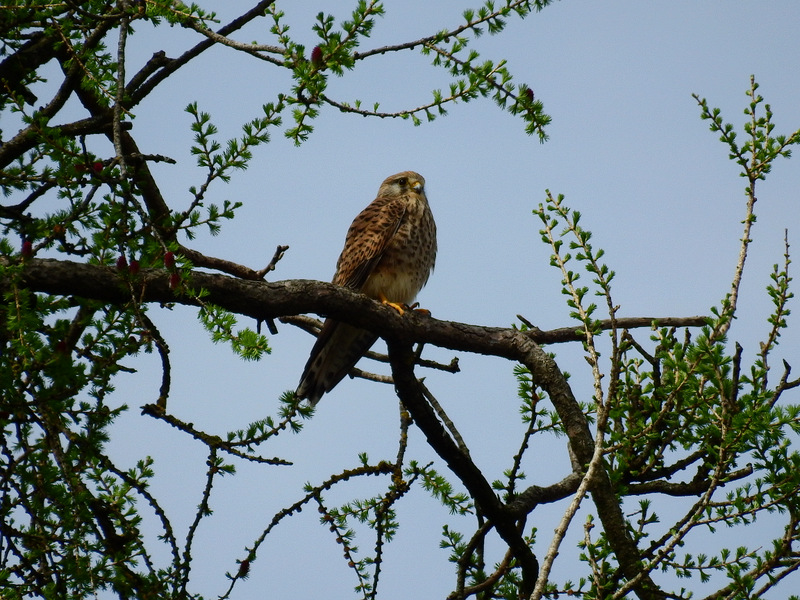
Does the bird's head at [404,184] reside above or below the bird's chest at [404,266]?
above

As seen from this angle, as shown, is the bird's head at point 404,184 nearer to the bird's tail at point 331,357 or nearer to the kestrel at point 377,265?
the kestrel at point 377,265

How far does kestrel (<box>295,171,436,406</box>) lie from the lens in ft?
14.9

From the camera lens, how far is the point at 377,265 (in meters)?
5.20

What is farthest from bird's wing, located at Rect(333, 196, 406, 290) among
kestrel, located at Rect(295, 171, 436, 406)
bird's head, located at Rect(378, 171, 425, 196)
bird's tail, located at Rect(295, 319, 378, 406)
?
bird's tail, located at Rect(295, 319, 378, 406)

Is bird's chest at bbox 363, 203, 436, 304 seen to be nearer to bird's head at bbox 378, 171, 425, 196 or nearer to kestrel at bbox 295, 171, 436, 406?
kestrel at bbox 295, 171, 436, 406

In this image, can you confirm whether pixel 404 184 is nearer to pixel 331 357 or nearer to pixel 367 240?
pixel 367 240

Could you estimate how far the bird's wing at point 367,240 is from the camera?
5102mm

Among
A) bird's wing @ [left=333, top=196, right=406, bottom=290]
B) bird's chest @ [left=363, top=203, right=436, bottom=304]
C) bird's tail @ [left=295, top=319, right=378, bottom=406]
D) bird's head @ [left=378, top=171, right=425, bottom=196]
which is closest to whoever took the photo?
bird's tail @ [left=295, top=319, right=378, bottom=406]

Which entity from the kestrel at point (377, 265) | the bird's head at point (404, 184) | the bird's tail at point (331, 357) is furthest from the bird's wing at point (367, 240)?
the bird's tail at point (331, 357)

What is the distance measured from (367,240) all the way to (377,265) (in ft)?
0.54

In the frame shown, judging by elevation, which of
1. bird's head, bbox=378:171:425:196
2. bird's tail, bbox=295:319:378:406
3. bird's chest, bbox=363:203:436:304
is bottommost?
bird's tail, bbox=295:319:378:406

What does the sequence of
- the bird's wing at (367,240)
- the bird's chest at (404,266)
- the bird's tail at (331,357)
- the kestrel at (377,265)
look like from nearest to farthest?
the bird's tail at (331,357), the kestrel at (377,265), the bird's wing at (367,240), the bird's chest at (404,266)

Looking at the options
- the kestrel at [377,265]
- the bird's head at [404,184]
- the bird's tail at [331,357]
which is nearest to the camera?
the bird's tail at [331,357]

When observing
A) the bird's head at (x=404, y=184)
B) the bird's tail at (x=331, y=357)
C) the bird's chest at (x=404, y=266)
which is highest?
the bird's head at (x=404, y=184)
